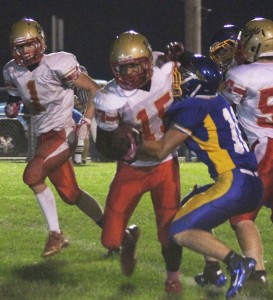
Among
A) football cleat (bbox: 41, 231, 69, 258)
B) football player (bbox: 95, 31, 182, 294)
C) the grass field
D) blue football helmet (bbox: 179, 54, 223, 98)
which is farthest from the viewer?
football cleat (bbox: 41, 231, 69, 258)

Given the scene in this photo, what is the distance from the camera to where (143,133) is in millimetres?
5023

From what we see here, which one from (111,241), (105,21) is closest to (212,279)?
(111,241)

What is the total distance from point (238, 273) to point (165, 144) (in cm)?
74

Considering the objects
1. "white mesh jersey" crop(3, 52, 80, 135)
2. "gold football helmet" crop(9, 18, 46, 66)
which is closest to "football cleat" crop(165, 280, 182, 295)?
"white mesh jersey" crop(3, 52, 80, 135)

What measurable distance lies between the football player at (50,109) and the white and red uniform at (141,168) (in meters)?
0.84

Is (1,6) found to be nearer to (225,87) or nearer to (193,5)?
(193,5)

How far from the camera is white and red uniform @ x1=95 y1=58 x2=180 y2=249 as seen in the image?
4836 mm

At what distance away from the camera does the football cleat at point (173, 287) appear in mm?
4938

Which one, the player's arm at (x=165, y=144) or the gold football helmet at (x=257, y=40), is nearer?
the player's arm at (x=165, y=144)

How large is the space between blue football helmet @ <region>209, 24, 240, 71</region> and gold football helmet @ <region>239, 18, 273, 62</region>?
0.80 meters

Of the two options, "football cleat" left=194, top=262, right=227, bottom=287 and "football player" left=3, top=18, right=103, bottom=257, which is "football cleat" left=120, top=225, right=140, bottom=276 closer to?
"football cleat" left=194, top=262, right=227, bottom=287

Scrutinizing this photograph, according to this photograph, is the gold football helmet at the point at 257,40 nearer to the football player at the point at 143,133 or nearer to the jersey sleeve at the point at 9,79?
the football player at the point at 143,133

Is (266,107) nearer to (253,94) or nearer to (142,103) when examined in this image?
(253,94)


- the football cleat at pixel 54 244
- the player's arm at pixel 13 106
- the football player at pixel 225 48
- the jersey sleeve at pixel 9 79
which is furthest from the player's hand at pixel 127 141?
the player's arm at pixel 13 106
